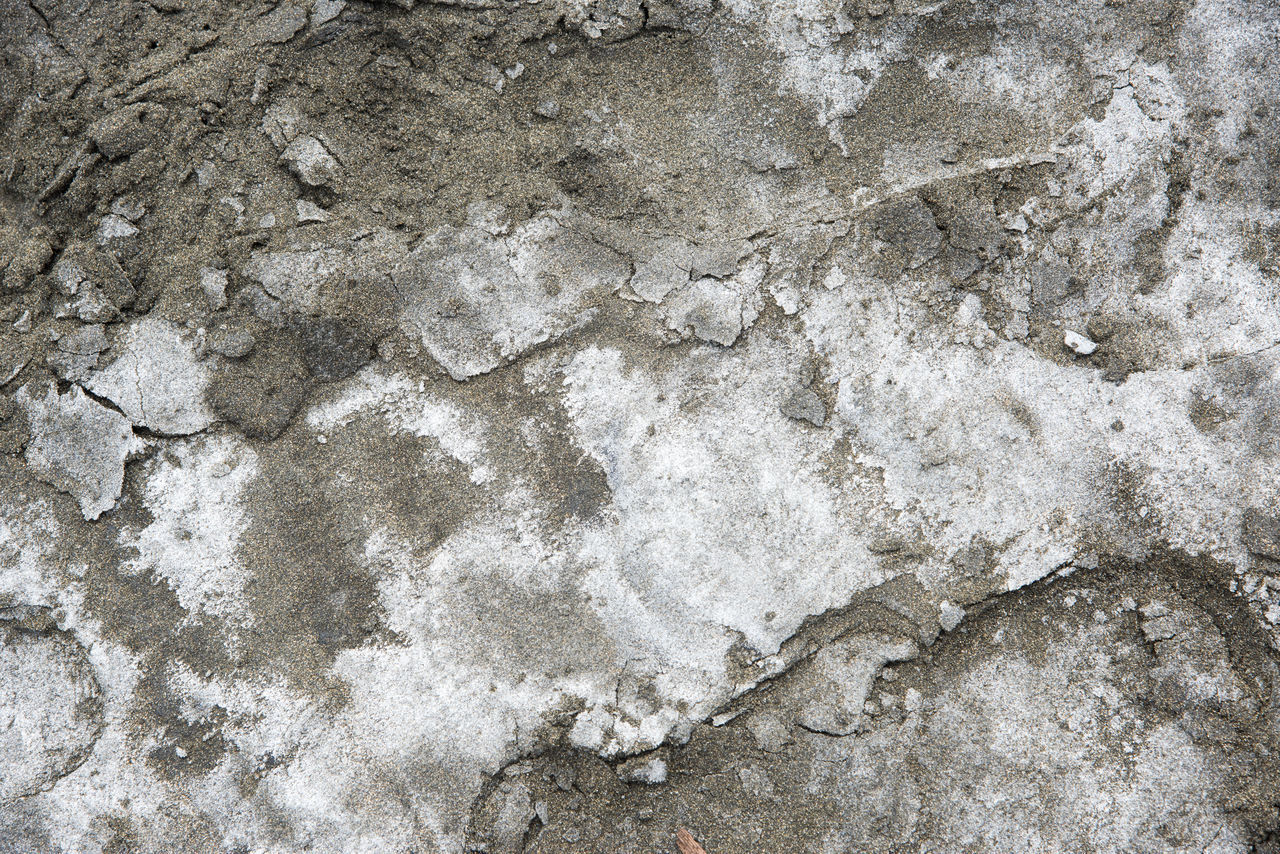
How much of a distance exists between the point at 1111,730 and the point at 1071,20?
6.11ft

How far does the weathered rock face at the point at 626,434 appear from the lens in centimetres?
188

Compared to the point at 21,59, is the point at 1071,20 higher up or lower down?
higher up

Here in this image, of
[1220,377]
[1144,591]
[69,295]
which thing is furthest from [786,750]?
[69,295]

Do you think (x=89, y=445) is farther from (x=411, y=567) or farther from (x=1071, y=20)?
(x=1071, y=20)

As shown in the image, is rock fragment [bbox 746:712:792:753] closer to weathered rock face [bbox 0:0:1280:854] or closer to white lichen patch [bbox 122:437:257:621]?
weathered rock face [bbox 0:0:1280:854]

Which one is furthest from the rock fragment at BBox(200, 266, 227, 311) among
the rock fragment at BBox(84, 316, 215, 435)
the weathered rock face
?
the rock fragment at BBox(84, 316, 215, 435)

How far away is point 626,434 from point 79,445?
1.40 m

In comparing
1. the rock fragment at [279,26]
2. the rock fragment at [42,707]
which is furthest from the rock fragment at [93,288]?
the rock fragment at [42,707]

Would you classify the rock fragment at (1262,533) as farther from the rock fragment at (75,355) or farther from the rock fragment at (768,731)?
the rock fragment at (75,355)

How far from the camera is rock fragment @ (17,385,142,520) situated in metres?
1.88

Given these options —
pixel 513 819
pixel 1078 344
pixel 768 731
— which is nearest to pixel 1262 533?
pixel 1078 344

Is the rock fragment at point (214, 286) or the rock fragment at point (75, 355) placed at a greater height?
the rock fragment at point (214, 286)

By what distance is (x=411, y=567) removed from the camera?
6.26 feet

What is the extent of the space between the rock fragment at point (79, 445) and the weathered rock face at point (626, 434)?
11 mm
